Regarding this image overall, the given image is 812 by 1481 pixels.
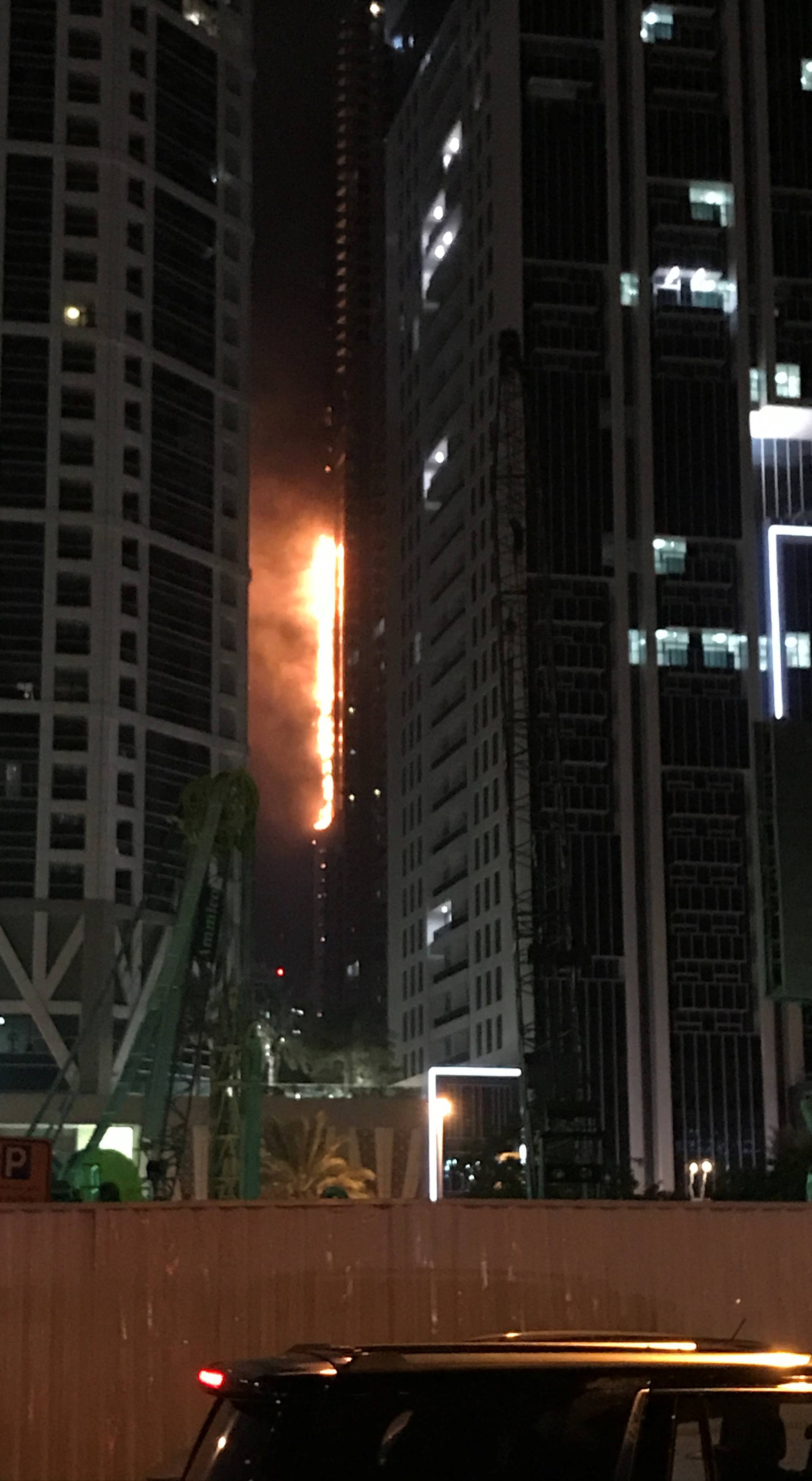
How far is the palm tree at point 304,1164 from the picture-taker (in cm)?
8306

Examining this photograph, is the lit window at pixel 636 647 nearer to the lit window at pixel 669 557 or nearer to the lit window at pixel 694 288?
the lit window at pixel 669 557

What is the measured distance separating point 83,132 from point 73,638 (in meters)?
28.1

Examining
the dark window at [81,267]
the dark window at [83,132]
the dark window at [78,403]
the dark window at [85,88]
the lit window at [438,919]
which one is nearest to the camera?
the dark window at [78,403]

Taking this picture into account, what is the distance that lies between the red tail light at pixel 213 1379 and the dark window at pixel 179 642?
320 feet

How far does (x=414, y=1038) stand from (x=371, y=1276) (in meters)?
101

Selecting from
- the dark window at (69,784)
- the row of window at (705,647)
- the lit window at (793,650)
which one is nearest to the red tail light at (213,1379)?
the dark window at (69,784)

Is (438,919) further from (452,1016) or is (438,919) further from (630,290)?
(630,290)

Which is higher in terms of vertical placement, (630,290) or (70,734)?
(630,290)

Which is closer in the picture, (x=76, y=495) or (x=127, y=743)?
(x=127, y=743)

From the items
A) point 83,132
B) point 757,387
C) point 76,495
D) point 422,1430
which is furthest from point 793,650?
point 422,1430

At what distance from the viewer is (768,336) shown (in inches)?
4198

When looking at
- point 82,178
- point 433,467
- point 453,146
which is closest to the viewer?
point 82,178

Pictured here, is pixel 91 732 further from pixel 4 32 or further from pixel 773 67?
pixel 773 67

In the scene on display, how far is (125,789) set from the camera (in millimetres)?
102812
